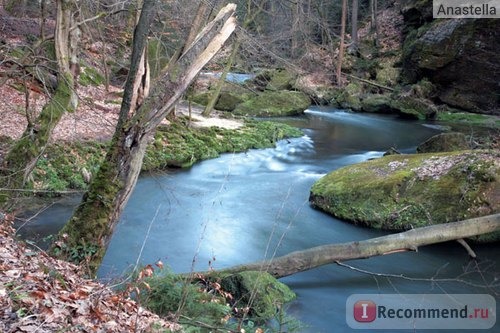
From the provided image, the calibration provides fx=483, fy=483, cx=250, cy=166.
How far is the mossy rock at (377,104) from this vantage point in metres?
24.6

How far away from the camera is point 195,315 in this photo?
5.02m

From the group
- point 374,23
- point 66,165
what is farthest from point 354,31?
point 66,165

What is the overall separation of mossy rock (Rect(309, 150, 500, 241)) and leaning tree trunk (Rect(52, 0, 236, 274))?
570cm

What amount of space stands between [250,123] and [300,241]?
1149 cm

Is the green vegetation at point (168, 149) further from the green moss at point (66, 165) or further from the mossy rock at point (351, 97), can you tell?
the mossy rock at point (351, 97)

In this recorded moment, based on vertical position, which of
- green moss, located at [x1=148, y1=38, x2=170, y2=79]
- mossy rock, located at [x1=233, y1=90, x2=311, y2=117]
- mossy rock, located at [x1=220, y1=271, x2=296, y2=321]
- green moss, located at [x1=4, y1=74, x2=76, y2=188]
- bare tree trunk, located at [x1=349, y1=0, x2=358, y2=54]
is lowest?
mossy rock, located at [x1=220, y1=271, x2=296, y2=321]

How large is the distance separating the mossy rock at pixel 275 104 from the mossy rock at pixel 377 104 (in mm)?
3020

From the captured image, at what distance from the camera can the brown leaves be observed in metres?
3.13

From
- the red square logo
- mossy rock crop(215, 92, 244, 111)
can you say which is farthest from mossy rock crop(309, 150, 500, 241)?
mossy rock crop(215, 92, 244, 111)

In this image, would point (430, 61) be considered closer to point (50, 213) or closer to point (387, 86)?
point (387, 86)

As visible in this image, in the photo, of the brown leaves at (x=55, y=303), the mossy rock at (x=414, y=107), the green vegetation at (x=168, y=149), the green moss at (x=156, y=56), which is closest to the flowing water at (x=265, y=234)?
the green vegetation at (x=168, y=149)

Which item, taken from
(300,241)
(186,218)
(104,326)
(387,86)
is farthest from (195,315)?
(387,86)

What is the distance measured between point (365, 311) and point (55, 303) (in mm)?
4713

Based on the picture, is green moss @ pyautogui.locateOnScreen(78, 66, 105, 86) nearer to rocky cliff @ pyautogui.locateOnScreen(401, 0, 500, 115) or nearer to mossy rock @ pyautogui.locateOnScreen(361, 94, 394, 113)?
mossy rock @ pyautogui.locateOnScreen(361, 94, 394, 113)
